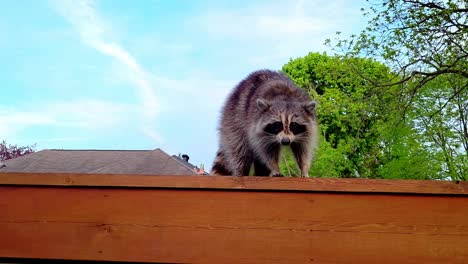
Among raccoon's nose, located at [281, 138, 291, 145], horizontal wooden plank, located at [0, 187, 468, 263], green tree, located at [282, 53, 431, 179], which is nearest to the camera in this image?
horizontal wooden plank, located at [0, 187, 468, 263]

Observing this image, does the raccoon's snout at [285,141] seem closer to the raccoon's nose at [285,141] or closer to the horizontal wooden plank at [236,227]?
the raccoon's nose at [285,141]

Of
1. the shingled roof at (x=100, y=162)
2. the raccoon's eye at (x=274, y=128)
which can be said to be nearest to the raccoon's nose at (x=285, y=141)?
the raccoon's eye at (x=274, y=128)

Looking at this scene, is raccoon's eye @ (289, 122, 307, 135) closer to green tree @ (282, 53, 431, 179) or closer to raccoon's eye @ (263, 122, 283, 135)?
raccoon's eye @ (263, 122, 283, 135)

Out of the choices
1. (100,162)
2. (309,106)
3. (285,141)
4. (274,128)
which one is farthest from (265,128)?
(100,162)

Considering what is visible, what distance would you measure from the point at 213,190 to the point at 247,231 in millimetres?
198

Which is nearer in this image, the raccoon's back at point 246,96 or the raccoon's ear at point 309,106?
the raccoon's ear at point 309,106

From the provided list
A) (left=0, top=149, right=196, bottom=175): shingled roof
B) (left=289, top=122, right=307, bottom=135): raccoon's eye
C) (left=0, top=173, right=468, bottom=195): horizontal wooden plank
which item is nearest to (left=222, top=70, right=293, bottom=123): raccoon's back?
(left=289, top=122, right=307, bottom=135): raccoon's eye

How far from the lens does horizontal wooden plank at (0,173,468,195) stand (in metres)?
1.85

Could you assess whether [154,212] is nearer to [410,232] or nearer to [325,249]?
[325,249]

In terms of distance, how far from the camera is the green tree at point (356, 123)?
10.1 meters

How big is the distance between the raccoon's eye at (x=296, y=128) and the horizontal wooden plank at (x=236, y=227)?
1.13 metres

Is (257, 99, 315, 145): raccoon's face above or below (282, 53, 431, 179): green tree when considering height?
below

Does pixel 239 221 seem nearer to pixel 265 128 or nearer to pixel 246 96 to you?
pixel 265 128

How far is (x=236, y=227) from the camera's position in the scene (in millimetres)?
1843
